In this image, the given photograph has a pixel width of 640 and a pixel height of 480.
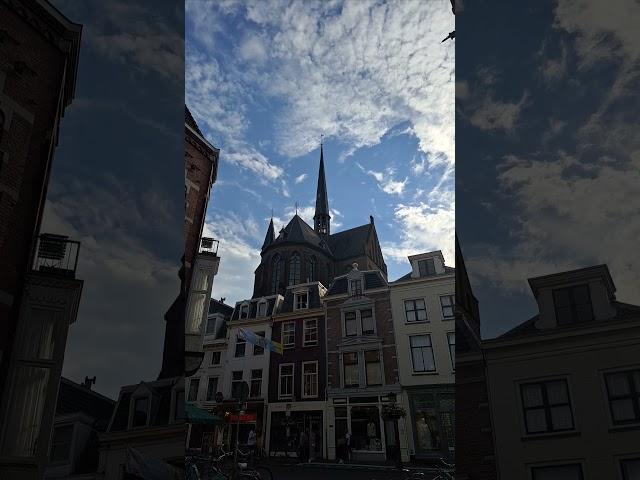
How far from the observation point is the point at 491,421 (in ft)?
3.16

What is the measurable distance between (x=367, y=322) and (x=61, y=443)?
5708 mm

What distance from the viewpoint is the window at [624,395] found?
80 centimetres

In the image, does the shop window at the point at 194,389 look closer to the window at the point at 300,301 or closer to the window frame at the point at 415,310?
the window at the point at 300,301

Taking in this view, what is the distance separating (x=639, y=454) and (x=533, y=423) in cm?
20

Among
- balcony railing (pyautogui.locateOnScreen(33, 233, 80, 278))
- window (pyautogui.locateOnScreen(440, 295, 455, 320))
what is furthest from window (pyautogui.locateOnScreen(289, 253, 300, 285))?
balcony railing (pyautogui.locateOnScreen(33, 233, 80, 278))

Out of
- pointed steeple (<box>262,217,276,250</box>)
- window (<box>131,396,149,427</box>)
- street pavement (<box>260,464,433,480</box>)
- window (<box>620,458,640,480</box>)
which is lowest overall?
street pavement (<box>260,464,433,480</box>)

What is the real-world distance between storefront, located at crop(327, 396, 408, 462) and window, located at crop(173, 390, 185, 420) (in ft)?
10.8

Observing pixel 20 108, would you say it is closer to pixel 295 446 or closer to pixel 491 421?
pixel 491 421

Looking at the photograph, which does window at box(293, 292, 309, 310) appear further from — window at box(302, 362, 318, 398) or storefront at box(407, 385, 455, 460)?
storefront at box(407, 385, 455, 460)

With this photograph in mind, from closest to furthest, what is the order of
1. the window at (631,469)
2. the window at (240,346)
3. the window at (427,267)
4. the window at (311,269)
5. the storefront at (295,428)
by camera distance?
the window at (631,469)
the window at (427,267)
the storefront at (295,428)
the window at (240,346)
the window at (311,269)

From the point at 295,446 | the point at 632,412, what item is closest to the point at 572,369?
the point at 632,412

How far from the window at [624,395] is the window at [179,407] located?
110 cm

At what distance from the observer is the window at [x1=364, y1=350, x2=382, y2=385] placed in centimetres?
588

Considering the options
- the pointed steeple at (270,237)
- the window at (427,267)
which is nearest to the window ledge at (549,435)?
the window at (427,267)
